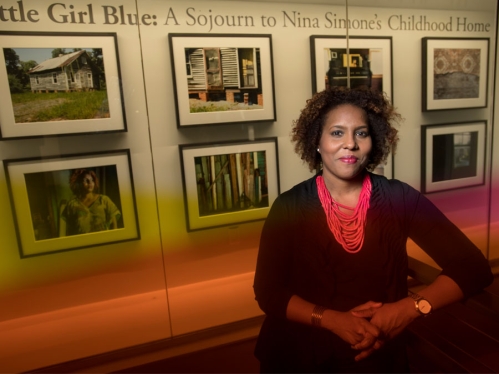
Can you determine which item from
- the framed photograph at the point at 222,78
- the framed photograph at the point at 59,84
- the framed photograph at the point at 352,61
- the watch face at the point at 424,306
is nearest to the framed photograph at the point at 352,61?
the framed photograph at the point at 352,61

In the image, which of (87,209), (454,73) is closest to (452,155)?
(454,73)

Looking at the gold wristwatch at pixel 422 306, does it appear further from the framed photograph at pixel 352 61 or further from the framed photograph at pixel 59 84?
the framed photograph at pixel 59 84

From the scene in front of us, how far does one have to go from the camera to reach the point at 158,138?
4.88 ft

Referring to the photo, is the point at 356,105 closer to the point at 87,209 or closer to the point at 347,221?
the point at 347,221

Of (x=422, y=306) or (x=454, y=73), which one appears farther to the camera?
(x=454, y=73)

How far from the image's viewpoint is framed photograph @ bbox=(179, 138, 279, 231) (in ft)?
5.06

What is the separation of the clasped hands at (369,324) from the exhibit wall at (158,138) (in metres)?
0.46

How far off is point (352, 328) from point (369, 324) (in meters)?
0.06

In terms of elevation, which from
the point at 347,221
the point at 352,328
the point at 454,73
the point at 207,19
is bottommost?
the point at 352,328

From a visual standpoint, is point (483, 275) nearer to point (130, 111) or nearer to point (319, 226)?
point (319, 226)

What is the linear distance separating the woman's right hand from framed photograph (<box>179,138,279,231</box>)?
614 millimetres

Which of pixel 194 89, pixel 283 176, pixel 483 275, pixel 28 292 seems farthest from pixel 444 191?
pixel 28 292

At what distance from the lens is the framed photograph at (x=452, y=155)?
6.17ft

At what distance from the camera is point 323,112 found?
1.21 m
